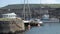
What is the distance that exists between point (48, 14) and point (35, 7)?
1041 cm

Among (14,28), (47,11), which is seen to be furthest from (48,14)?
(14,28)

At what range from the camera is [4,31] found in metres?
48.8

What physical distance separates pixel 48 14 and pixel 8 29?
4103 inches

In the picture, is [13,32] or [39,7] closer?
[13,32]

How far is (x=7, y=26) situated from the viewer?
49250 millimetres

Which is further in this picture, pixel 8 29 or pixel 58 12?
pixel 58 12

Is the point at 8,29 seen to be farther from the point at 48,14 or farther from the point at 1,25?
the point at 48,14

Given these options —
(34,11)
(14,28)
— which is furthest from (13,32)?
(34,11)

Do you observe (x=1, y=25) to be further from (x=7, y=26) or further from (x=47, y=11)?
(x=47, y=11)

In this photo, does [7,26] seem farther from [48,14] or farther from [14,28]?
[48,14]

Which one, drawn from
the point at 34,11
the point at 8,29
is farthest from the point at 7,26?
the point at 34,11

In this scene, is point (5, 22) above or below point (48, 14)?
above

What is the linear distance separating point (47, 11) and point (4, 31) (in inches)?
4199

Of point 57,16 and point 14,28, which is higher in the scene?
point 14,28
